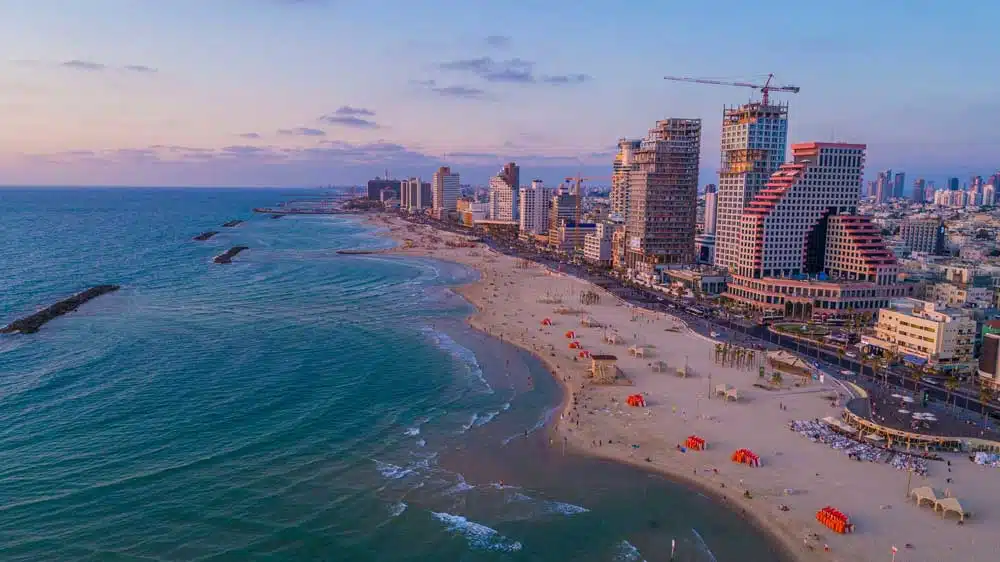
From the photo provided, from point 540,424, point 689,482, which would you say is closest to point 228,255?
point 540,424

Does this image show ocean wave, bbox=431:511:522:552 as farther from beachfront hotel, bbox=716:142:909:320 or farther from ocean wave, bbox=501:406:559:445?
beachfront hotel, bbox=716:142:909:320

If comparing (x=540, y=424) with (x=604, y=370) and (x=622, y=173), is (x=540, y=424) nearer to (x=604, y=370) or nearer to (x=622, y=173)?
(x=604, y=370)

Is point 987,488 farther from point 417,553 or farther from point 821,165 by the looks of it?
point 821,165

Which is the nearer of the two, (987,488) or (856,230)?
(987,488)

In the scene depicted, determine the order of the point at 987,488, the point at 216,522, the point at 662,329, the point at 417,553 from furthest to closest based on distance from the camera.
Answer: the point at 662,329
the point at 987,488
the point at 216,522
the point at 417,553

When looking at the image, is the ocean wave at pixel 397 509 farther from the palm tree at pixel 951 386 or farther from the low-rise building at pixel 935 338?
the low-rise building at pixel 935 338

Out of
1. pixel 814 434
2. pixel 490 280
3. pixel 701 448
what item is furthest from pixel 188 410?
pixel 490 280

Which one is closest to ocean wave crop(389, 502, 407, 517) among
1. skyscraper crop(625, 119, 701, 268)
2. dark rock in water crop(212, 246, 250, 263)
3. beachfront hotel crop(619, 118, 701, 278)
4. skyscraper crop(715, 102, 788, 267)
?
skyscraper crop(715, 102, 788, 267)
